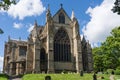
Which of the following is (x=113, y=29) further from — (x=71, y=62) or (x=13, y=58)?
(x=13, y=58)

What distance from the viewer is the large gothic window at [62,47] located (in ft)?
199

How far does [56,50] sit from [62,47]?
1982 millimetres

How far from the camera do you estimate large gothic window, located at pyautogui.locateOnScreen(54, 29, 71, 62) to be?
6075cm

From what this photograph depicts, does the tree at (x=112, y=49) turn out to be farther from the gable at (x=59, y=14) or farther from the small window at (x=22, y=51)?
the small window at (x=22, y=51)

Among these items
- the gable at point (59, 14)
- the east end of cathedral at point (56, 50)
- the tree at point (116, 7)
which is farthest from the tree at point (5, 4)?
the gable at point (59, 14)

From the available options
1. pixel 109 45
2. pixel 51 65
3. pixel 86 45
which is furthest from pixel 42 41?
pixel 109 45

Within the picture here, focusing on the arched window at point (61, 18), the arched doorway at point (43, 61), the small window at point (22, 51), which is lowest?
the arched doorway at point (43, 61)

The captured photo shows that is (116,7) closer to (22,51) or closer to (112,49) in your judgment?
(112,49)

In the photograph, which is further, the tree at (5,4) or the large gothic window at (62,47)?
the large gothic window at (62,47)

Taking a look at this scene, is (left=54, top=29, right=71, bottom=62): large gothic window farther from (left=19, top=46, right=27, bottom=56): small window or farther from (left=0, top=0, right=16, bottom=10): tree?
(left=0, top=0, right=16, bottom=10): tree

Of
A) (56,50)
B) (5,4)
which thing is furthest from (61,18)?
(5,4)

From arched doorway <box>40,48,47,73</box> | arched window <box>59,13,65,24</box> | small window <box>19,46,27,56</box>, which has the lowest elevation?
arched doorway <box>40,48,47,73</box>

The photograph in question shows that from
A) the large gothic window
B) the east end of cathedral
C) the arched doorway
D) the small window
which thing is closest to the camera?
the east end of cathedral

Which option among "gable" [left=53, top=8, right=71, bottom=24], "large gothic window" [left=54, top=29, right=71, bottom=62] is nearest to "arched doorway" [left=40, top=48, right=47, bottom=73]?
"large gothic window" [left=54, top=29, right=71, bottom=62]
